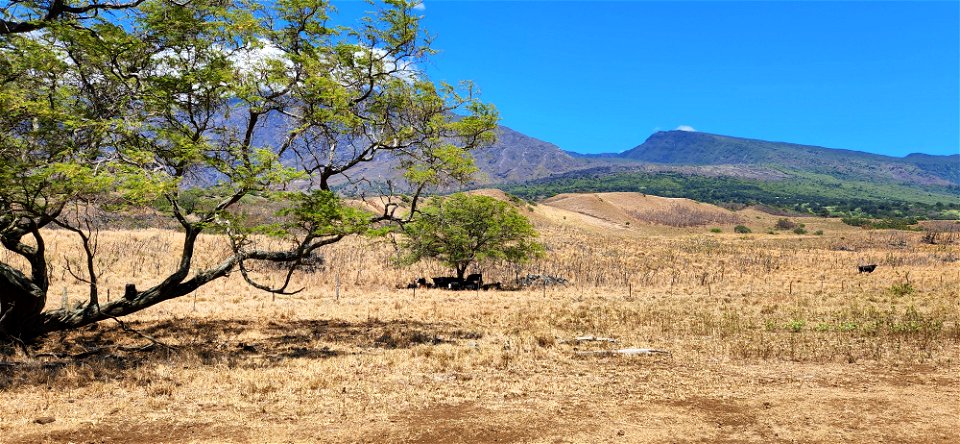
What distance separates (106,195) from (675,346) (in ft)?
42.1

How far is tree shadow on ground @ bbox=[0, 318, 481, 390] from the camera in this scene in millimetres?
10656

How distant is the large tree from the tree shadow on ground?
923mm

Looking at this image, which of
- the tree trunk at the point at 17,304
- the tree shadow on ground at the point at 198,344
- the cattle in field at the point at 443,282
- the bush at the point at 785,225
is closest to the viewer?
the tree shadow on ground at the point at 198,344

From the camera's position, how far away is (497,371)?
1151 cm

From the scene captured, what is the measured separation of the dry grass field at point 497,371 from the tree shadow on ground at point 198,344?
7cm

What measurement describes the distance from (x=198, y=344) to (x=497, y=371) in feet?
25.3

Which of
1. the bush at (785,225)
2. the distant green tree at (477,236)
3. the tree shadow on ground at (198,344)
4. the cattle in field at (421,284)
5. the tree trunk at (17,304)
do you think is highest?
the bush at (785,225)

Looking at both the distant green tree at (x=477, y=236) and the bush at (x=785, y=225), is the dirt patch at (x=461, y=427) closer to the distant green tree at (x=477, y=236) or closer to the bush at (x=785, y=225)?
the distant green tree at (x=477, y=236)

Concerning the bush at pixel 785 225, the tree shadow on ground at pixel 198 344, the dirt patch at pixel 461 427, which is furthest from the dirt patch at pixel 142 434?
the bush at pixel 785 225

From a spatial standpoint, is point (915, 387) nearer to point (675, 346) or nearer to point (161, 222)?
point (675, 346)

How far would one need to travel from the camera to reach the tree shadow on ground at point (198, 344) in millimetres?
10656

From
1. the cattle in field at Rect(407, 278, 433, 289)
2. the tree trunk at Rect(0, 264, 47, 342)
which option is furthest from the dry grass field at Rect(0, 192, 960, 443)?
the cattle in field at Rect(407, 278, 433, 289)

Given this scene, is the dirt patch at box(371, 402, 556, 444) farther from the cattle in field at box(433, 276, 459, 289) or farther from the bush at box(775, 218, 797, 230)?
the bush at box(775, 218, 797, 230)

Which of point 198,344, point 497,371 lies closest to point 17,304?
point 198,344
